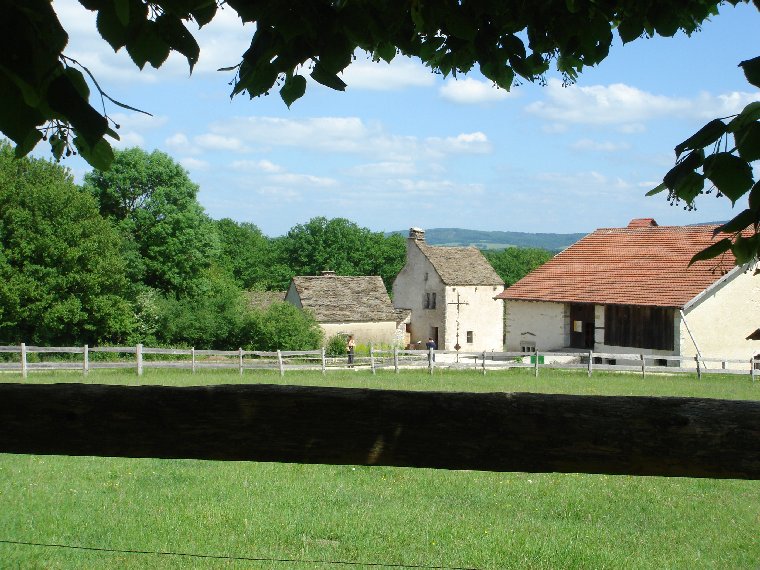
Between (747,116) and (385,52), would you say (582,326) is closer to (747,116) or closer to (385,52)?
(385,52)

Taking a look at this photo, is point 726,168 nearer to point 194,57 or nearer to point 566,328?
point 194,57

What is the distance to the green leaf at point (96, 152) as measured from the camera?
208cm

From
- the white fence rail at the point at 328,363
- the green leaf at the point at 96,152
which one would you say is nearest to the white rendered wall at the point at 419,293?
the white fence rail at the point at 328,363

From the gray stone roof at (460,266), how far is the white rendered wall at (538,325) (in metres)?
16.3

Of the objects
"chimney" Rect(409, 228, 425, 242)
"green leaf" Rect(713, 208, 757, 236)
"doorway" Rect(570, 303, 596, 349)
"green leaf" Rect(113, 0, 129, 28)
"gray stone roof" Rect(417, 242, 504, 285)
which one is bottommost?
"doorway" Rect(570, 303, 596, 349)

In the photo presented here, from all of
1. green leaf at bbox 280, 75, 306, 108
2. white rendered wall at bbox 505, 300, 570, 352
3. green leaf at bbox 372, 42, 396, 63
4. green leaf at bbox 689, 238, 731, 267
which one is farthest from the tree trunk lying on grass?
white rendered wall at bbox 505, 300, 570, 352

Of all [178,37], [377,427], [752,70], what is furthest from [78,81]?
[752,70]

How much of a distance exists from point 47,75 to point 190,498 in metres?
6.43

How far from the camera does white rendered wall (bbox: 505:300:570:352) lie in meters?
38.8

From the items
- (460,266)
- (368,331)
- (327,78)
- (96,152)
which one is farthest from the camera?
(460,266)

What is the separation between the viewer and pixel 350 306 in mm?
51656

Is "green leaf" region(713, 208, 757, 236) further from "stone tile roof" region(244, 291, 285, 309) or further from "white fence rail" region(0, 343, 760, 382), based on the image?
"stone tile roof" region(244, 291, 285, 309)

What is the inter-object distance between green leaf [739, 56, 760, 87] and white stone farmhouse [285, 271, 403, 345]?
155 feet

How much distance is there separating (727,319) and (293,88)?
34508mm
